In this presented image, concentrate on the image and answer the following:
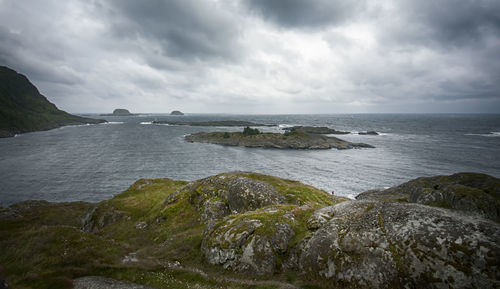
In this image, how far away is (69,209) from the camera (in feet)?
154

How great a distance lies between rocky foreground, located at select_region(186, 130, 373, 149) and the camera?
463 feet

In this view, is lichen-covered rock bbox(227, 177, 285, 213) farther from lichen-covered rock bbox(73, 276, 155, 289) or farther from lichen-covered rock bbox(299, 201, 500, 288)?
lichen-covered rock bbox(73, 276, 155, 289)

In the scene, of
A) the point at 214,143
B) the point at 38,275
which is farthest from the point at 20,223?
the point at 214,143

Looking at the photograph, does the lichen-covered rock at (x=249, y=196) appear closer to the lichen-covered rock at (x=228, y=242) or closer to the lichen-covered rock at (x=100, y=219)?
the lichen-covered rock at (x=228, y=242)

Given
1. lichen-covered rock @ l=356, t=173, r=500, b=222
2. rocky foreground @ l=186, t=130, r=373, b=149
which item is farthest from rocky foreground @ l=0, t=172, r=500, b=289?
rocky foreground @ l=186, t=130, r=373, b=149

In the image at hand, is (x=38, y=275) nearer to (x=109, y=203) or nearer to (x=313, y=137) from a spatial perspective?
(x=109, y=203)

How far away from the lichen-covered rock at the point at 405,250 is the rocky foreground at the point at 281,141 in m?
129

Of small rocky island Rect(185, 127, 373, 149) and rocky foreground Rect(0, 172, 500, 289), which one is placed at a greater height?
rocky foreground Rect(0, 172, 500, 289)

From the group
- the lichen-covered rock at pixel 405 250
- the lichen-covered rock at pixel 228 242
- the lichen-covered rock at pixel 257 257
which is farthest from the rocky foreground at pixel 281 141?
the lichen-covered rock at pixel 405 250

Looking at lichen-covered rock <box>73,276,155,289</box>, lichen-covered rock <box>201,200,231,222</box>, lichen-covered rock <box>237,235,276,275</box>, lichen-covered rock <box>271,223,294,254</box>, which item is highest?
lichen-covered rock <box>271,223,294,254</box>

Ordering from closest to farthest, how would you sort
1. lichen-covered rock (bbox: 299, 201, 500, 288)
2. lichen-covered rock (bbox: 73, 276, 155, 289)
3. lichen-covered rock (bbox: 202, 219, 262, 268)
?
lichen-covered rock (bbox: 299, 201, 500, 288) → lichen-covered rock (bbox: 73, 276, 155, 289) → lichen-covered rock (bbox: 202, 219, 262, 268)

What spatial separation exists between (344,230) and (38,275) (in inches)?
790

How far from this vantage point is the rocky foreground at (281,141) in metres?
141

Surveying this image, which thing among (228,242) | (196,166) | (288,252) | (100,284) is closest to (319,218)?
(288,252)
